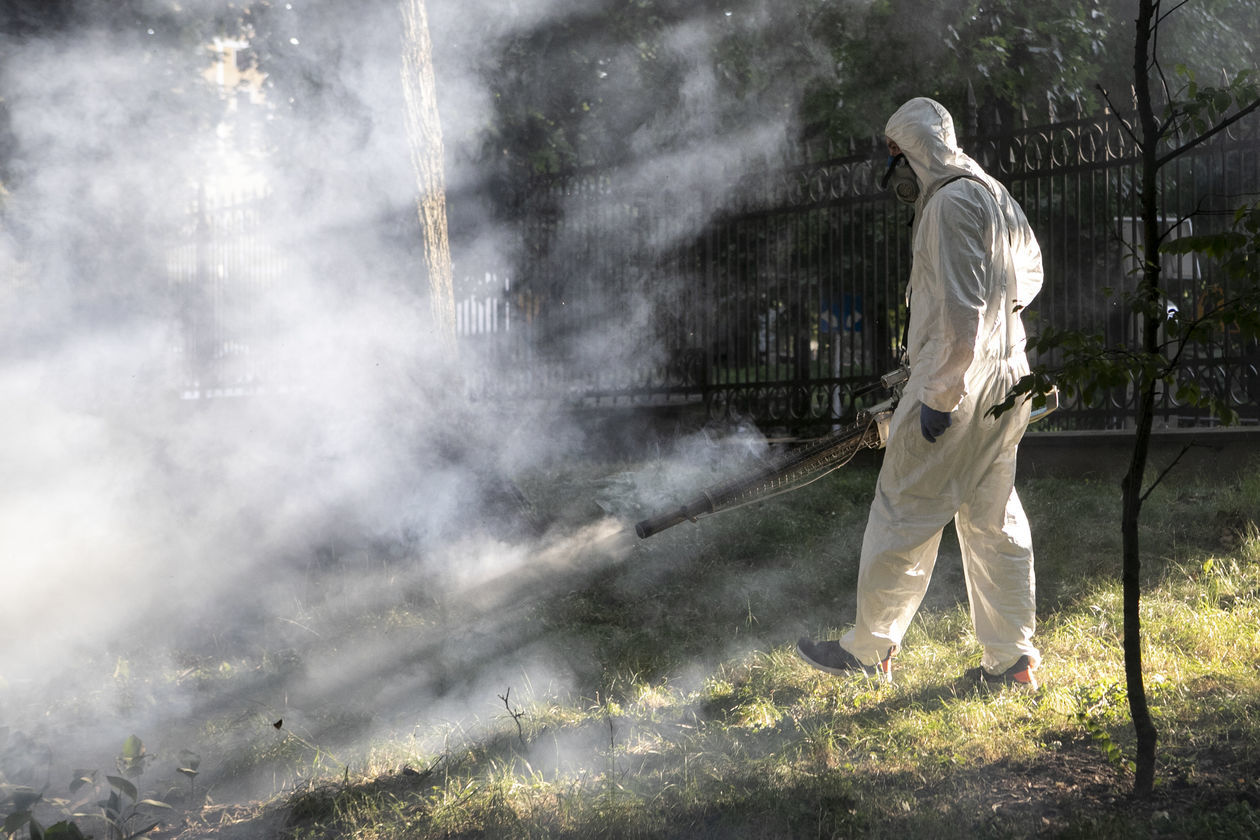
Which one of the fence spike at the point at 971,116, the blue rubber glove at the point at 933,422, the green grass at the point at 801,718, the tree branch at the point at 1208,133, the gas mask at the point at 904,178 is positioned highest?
the fence spike at the point at 971,116

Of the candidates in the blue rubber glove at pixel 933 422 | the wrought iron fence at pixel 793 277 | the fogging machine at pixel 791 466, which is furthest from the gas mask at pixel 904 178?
the wrought iron fence at pixel 793 277

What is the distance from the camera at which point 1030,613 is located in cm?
313

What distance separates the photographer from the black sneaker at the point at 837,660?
3.29m

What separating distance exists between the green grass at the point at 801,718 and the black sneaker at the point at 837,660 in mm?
67

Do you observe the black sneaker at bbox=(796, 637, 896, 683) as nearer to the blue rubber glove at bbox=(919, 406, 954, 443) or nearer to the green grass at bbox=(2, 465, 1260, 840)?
the green grass at bbox=(2, 465, 1260, 840)

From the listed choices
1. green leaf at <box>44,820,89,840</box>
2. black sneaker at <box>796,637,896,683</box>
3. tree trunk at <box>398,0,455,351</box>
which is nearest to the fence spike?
tree trunk at <box>398,0,455,351</box>

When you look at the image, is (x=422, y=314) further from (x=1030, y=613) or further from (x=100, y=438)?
(x=1030, y=613)

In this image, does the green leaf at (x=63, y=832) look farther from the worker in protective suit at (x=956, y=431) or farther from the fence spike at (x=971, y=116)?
the fence spike at (x=971, y=116)

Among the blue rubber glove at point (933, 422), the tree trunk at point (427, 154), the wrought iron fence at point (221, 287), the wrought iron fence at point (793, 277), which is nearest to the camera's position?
the blue rubber glove at point (933, 422)

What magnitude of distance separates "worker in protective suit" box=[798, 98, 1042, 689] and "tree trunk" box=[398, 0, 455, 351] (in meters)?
2.96

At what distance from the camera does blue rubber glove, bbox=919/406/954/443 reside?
2.98 metres

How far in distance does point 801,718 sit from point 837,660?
310 millimetres

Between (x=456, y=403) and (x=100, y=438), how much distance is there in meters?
2.60

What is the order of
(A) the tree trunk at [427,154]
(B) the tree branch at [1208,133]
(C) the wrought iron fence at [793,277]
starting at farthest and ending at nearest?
(C) the wrought iron fence at [793,277] → (A) the tree trunk at [427,154] → (B) the tree branch at [1208,133]
